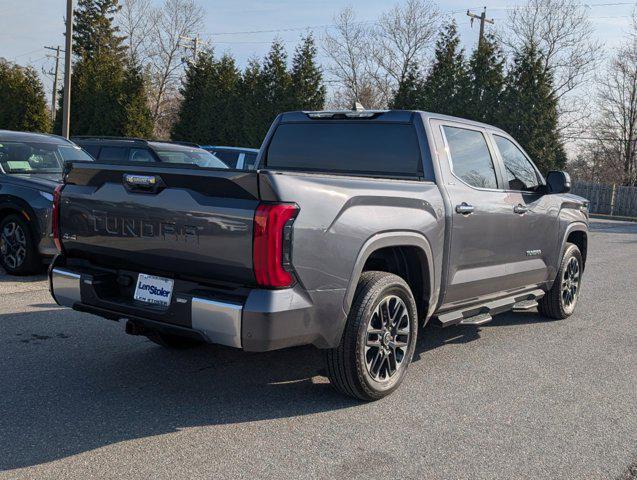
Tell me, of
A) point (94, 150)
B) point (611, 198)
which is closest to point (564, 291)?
point (94, 150)

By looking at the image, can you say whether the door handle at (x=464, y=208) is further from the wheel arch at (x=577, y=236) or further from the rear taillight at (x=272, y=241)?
the wheel arch at (x=577, y=236)

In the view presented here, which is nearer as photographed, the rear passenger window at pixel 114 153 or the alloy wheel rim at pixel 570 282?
the alloy wheel rim at pixel 570 282

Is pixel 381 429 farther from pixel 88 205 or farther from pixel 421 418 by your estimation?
pixel 88 205

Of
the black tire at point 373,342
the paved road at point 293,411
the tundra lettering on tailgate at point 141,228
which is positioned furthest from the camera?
the black tire at point 373,342

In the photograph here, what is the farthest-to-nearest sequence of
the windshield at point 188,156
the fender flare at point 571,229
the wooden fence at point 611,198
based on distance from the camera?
the wooden fence at point 611,198 < the windshield at point 188,156 < the fender flare at point 571,229

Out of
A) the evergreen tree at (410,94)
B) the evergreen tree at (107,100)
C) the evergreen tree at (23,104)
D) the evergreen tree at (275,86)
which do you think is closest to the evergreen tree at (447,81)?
the evergreen tree at (410,94)

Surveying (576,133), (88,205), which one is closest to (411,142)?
(88,205)

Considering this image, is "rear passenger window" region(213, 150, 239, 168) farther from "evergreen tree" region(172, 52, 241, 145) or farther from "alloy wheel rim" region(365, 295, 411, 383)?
"evergreen tree" region(172, 52, 241, 145)

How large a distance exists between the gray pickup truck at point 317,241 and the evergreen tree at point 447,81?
25086 millimetres

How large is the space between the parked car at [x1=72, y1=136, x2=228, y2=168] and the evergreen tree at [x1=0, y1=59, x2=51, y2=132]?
20.2 meters

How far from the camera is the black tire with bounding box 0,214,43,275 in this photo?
8.18 m

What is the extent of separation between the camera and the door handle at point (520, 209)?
600 centimetres

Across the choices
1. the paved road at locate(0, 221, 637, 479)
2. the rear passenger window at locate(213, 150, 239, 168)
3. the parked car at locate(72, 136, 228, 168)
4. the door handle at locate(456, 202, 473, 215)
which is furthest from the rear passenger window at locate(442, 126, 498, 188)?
the rear passenger window at locate(213, 150, 239, 168)

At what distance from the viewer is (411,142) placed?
207 inches
